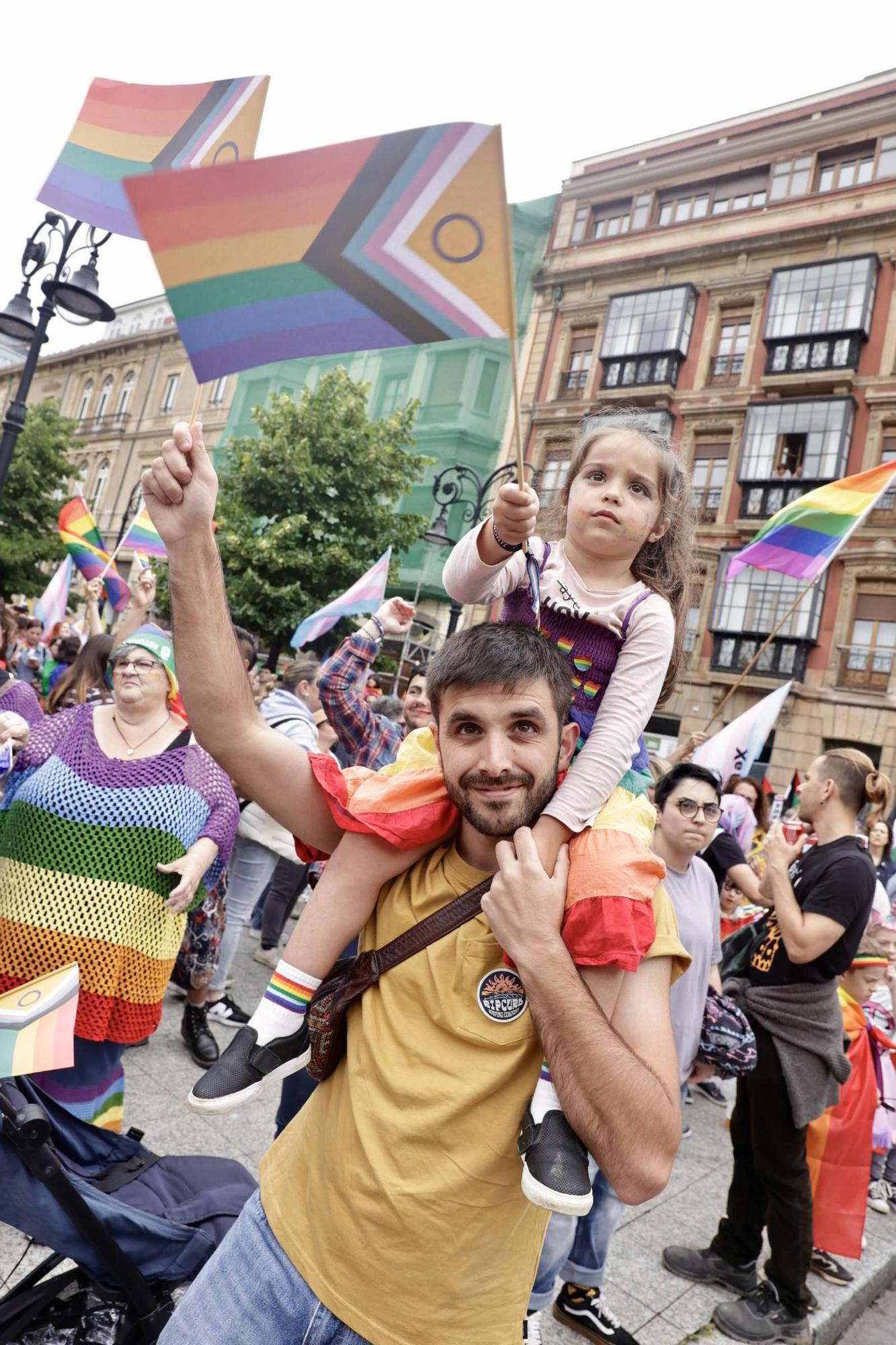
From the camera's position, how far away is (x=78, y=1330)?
1.96 meters

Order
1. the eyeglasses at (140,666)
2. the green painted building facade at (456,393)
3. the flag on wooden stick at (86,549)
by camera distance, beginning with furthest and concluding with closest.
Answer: the green painted building facade at (456,393) → the flag on wooden stick at (86,549) → the eyeglasses at (140,666)

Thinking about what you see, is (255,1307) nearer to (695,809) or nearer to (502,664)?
(502,664)

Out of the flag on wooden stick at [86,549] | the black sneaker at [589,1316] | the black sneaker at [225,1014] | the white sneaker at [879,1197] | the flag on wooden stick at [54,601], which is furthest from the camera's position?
the flag on wooden stick at [54,601]

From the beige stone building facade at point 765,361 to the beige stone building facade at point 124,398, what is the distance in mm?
15456

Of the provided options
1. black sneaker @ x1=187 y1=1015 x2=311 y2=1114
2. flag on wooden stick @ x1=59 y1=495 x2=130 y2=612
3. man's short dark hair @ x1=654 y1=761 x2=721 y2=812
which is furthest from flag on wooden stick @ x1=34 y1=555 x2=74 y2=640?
black sneaker @ x1=187 y1=1015 x2=311 y2=1114

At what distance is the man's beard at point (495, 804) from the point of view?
159cm

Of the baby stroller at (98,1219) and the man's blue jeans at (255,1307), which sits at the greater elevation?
the man's blue jeans at (255,1307)

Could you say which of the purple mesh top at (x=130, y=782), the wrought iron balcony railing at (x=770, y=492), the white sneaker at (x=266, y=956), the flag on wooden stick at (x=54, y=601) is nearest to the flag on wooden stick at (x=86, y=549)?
the flag on wooden stick at (x=54, y=601)

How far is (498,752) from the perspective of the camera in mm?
1587

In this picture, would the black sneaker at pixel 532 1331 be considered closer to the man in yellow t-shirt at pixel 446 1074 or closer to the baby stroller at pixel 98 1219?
the baby stroller at pixel 98 1219

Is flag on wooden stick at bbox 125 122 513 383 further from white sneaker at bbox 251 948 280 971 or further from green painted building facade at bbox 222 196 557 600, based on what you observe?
green painted building facade at bbox 222 196 557 600

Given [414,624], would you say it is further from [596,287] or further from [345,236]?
[345,236]

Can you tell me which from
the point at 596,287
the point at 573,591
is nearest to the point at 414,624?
the point at 596,287

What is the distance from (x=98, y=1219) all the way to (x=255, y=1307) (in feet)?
1.83
